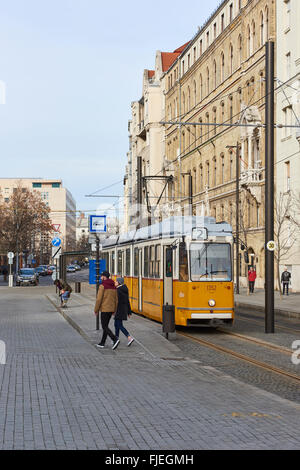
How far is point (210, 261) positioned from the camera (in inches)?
770

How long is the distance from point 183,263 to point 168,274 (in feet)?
3.52

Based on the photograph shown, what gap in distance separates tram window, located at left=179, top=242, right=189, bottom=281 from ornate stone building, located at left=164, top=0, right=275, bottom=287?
21556 mm

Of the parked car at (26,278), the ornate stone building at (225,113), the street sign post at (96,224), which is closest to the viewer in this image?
the street sign post at (96,224)

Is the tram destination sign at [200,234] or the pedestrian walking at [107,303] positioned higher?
the tram destination sign at [200,234]

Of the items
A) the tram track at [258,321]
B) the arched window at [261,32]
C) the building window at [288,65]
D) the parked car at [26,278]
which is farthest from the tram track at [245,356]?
the parked car at [26,278]

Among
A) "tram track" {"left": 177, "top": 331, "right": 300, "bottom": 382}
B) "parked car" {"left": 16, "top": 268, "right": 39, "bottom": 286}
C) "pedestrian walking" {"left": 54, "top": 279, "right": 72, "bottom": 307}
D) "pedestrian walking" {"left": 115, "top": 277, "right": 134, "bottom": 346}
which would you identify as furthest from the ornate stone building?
"pedestrian walking" {"left": 115, "top": 277, "right": 134, "bottom": 346}

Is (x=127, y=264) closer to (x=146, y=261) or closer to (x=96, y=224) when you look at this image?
(x=146, y=261)

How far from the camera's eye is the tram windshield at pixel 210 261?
1941cm

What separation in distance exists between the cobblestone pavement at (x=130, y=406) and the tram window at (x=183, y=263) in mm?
5421

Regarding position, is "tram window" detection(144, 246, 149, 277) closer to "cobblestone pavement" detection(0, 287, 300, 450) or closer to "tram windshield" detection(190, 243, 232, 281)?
"tram windshield" detection(190, 243, 232, 281)

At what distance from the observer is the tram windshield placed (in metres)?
19.4

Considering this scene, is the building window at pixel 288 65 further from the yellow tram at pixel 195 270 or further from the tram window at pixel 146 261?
the yellow tram at pixel 195 270

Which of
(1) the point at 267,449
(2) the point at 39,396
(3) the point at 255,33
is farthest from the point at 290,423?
(3) the point at 255,33

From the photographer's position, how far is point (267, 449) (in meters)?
6.46
